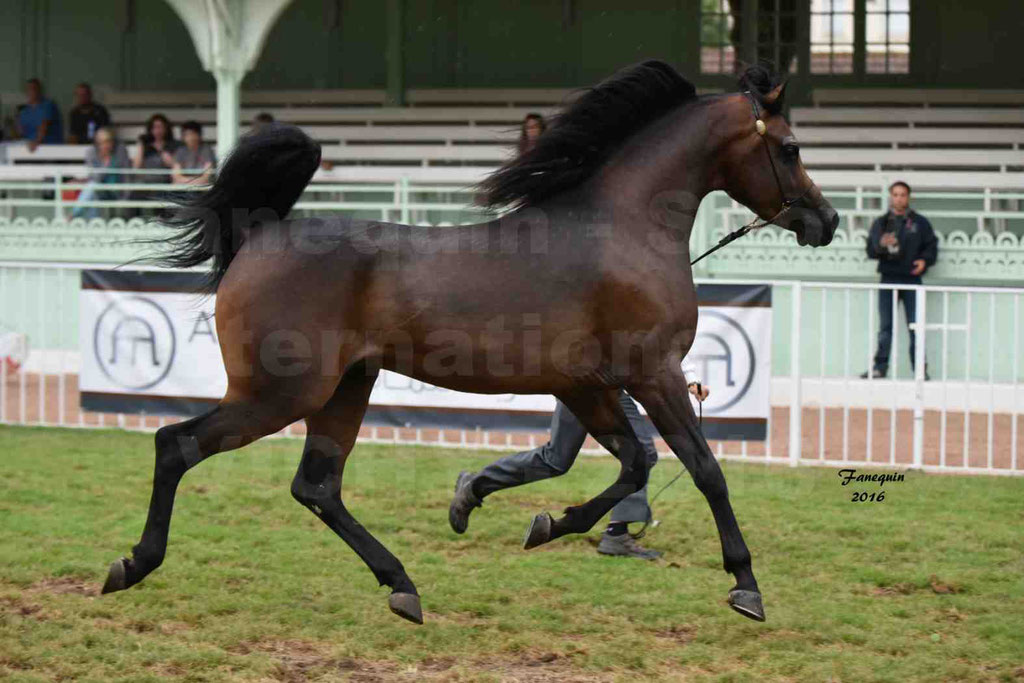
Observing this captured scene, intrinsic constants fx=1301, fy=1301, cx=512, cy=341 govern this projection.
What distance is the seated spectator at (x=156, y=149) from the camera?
574 inches

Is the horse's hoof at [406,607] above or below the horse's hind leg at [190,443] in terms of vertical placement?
below

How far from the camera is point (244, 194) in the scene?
5.25 metres

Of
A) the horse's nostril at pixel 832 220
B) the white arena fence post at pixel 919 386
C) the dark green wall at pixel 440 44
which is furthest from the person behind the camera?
the dark green wall at pixel 440 44

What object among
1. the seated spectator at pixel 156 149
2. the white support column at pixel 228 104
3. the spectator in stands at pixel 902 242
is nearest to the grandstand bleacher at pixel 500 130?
the seated spectator at pixel 156 149

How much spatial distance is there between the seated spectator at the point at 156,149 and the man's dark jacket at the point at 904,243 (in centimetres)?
763

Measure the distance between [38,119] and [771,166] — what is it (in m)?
14.0

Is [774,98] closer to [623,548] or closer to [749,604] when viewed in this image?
[749,604]

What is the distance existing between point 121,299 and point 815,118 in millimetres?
8610

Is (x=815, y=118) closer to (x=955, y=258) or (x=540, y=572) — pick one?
(x=955, y=258)

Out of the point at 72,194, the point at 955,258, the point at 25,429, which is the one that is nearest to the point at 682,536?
the point at 25,429

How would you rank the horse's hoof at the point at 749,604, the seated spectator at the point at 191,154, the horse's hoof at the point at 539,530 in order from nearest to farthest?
1. the horse's hoof at the point at 749,604
2. the horse's hoof at the point at 539,530
3. the seated spectator at the point at 191,154

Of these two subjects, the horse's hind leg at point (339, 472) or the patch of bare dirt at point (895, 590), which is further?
the patch of bare dirt at point (895, 590)

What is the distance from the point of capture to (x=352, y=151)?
1577 centimetres

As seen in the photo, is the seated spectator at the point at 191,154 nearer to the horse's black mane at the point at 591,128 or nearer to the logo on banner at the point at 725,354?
the logo on banner at the point at 725,354
